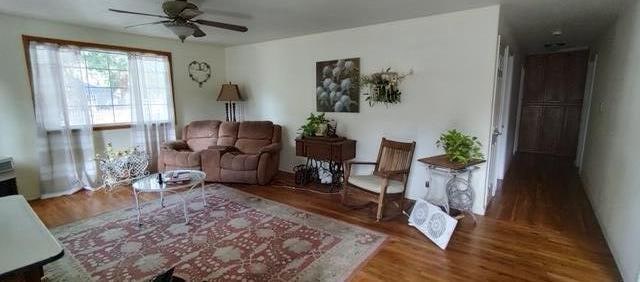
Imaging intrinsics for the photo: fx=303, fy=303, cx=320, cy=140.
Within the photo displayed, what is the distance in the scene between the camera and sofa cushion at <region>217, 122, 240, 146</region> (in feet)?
16.3

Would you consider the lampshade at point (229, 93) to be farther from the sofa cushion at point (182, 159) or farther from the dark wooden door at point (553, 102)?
the dark wooden door at point (553, 102)

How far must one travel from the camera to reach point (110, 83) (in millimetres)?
4359

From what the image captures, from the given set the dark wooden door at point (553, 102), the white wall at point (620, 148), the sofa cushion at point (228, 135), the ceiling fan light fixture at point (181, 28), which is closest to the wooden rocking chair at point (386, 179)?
the white wall at point (620, 148)

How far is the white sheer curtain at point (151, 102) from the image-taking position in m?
4.57

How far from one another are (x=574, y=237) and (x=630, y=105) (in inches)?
48.3

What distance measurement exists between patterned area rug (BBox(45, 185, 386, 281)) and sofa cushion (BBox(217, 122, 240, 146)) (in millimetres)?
1618

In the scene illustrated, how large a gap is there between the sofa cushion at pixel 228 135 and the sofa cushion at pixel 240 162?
61cm

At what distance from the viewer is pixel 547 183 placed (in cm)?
444

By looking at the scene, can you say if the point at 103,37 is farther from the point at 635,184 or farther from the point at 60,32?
the point at 635,184

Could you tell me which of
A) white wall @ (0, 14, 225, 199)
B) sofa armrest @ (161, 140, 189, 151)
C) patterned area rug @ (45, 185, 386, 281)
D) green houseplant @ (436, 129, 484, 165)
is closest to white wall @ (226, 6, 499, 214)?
green houseplant @ (436, 129, 484, 165)

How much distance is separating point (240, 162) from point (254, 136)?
0.68 meters

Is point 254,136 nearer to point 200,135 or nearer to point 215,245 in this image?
point 200,135

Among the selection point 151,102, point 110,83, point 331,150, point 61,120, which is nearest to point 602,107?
point 331,150

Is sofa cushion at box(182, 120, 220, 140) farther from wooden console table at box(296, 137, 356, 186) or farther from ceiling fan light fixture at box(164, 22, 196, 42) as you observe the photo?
ceiling fan light fixture at box(164, 22, 196, 42)
